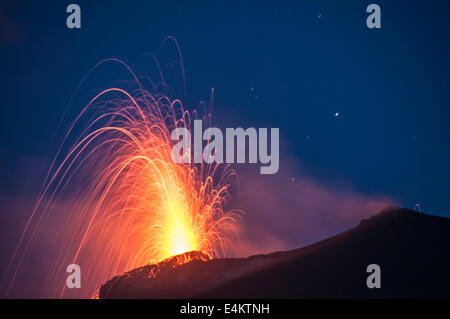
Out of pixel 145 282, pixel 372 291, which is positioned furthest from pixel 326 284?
pixel 145 282

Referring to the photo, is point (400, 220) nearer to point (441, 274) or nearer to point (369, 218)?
point (369, 218)

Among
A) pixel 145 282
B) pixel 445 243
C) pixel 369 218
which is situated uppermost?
pixel 369 218

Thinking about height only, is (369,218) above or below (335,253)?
above

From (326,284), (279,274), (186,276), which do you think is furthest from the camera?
(186,276)

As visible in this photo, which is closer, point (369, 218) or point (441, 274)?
point (441, 274)
